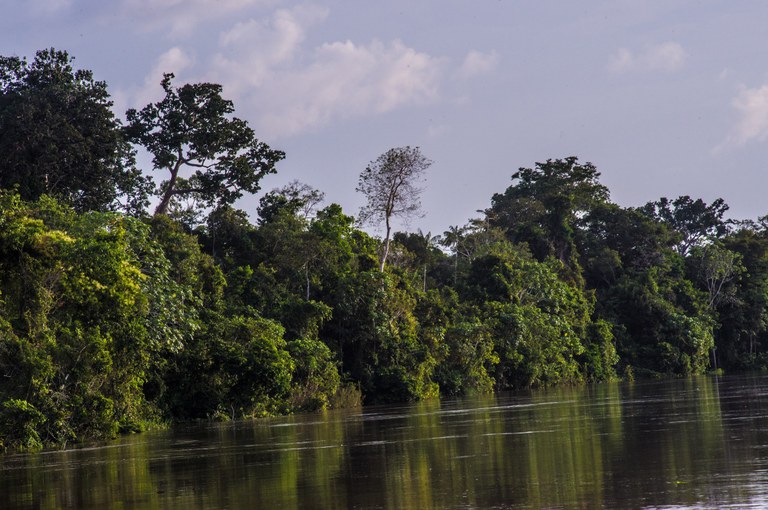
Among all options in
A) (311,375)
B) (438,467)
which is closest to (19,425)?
(438,467)

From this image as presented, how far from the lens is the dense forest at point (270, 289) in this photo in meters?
27.3

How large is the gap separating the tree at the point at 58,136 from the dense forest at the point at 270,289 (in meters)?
0.09

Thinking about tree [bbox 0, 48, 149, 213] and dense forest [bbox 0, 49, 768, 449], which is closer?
dense forest [bbox 0, 49, 768, 449]

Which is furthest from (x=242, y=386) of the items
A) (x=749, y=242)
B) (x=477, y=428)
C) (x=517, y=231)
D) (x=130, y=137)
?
(x=749, y=242)

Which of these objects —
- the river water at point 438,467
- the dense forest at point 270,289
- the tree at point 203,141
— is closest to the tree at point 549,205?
the dense forest at point 270,289

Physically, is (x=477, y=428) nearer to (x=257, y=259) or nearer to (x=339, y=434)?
(x=339, y=434)

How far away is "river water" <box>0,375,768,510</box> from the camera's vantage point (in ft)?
36.3

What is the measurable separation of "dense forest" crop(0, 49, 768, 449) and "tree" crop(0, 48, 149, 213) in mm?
87

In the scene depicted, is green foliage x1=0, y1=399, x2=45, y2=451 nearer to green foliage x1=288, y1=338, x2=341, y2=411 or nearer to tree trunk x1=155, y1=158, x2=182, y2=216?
green foliage x1=288, y1=338, x2=341, y2=411

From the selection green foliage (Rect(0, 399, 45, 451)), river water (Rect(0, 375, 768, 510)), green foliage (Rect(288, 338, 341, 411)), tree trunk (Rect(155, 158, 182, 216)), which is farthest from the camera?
tree trunk (Rect(155, 158, 182, 216))

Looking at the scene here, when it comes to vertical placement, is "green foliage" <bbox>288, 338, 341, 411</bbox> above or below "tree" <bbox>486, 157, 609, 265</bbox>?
below

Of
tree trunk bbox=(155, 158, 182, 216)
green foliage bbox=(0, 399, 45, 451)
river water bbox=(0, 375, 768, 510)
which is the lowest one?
river water bbox=(0, 375, 768, 510)

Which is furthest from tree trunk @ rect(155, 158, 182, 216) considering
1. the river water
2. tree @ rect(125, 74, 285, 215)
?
the river water

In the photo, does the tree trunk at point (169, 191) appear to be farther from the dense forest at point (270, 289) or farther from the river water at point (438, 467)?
the river water at point (438, 467)
